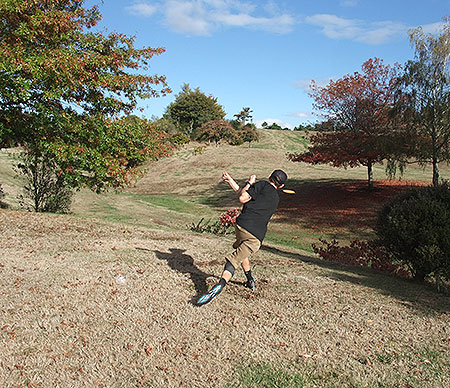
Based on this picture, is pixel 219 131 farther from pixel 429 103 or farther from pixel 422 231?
pixel 422 231

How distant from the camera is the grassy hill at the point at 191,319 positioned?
14.0 feet

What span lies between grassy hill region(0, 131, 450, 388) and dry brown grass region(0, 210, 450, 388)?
20mm

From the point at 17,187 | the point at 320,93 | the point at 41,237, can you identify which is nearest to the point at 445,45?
the point at 320,93

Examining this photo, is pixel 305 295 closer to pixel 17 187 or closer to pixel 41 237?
pixel 41 237

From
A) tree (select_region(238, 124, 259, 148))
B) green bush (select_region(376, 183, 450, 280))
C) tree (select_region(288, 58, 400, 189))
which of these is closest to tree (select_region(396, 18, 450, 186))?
tree (select_region(288, 58, 400, 189))

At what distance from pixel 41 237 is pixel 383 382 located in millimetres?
7993

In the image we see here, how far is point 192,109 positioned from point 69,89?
60.8m

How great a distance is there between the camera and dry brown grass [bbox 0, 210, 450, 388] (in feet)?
14.1

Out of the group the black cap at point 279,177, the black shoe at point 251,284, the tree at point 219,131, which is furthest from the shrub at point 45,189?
the tree at point 219,131

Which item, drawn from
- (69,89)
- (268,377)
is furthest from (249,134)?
(268,377)

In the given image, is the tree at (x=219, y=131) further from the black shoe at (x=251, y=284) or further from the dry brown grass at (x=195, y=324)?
the black shoe at (x=251, y=284)

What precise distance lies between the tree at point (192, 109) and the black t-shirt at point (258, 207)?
6362 cm

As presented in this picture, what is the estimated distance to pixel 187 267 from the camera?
7.59 m

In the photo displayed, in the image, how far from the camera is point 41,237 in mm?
→ 9445
